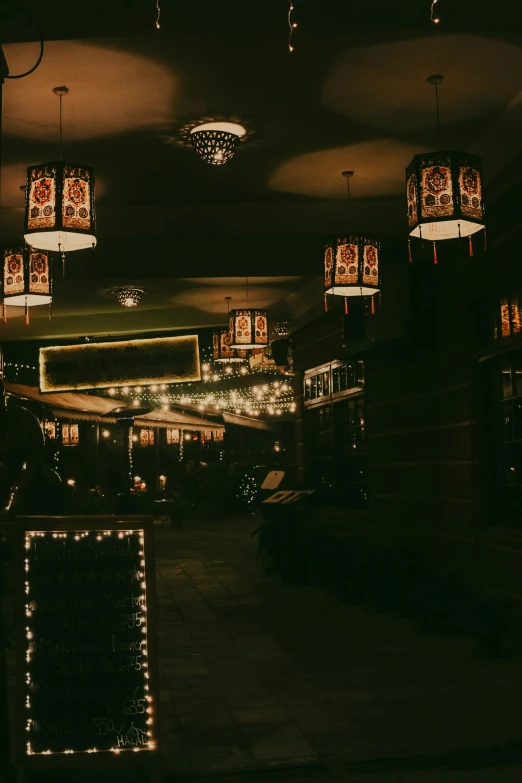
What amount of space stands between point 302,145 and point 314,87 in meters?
1.13

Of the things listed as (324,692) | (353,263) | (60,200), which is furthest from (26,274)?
(324,692)

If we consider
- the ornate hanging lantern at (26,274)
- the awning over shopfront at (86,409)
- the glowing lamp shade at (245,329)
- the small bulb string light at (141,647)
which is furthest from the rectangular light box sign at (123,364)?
the small bulb string light at (141,647)

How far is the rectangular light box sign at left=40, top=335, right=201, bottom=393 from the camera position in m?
11.2

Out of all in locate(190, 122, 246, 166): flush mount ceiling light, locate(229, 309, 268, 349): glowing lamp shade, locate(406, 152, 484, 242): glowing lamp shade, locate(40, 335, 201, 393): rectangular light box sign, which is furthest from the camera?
locate(229, 309, 268, 349): glowing lamp shade

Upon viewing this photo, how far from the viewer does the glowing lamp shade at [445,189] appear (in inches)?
236

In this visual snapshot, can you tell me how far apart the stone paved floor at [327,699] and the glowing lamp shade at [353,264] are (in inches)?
124

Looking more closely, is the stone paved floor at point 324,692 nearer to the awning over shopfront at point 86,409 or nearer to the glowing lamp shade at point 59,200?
the glowing lamp shade at point 59,200

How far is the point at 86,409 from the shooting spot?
63.6 feet

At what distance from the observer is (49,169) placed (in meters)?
6.35

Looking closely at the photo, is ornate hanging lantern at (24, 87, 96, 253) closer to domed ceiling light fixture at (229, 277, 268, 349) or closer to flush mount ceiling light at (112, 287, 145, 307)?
domed ceiling light fixture at (229, 277, 268, 349)

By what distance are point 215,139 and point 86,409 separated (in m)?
13.3

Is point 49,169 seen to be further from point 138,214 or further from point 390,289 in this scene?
point 390,289

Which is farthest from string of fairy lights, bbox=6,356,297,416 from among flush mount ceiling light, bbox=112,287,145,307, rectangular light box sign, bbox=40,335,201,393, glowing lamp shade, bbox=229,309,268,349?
rectangular light box sign, bbox=40,335,201,393

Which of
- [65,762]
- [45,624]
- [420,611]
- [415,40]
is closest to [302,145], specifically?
[415,40]
